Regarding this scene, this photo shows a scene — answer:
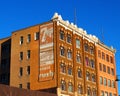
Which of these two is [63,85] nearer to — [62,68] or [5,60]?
[62,68]

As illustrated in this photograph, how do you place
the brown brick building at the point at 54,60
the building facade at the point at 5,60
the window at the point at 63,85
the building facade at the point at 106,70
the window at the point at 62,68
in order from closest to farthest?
the window at the point at 63,85, the brown brick building at the point at 54,60, the window at the point at 62,68, the building facade at the point at 5,60, the building facade at the point at 106,70

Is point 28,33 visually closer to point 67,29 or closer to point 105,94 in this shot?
point 67,29

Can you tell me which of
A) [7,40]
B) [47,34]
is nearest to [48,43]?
[47,34]

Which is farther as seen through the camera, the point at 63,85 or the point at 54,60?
the point at 63,85

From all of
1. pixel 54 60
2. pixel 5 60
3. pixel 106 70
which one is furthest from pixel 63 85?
pixel 106 70

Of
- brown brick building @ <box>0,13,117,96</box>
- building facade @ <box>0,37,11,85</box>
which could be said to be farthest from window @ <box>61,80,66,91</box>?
building facade @ <box>0,37,11,85</box>

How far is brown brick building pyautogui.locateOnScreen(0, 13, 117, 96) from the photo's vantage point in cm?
6444

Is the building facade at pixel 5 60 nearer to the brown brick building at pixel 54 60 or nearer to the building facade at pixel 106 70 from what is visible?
the brown brick building at pixel 54 60

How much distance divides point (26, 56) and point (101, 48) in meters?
22.8

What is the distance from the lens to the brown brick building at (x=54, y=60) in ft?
211

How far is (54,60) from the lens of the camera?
64.1 meters

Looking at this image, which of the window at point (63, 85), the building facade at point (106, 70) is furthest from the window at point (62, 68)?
the building facade at point (106, 70)

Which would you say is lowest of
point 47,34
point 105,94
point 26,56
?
point 105,94

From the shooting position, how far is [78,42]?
72.9 meters
